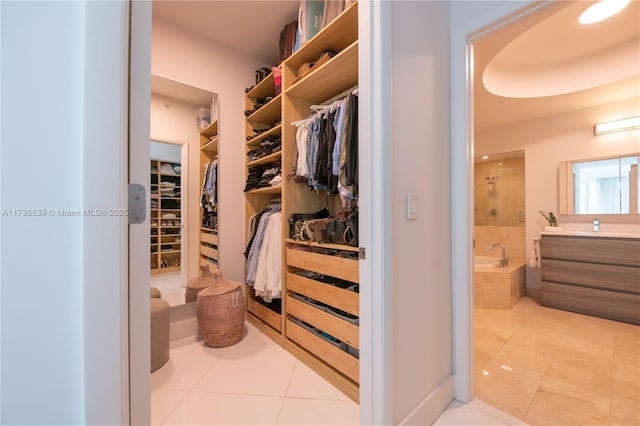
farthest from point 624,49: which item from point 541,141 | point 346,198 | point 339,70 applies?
point 346,198

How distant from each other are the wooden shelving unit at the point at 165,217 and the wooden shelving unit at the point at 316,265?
65 cm

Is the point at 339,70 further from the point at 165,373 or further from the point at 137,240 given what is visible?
the point at 165,373

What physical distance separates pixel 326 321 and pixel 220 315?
2.89 ft

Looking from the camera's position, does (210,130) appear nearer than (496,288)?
Yes

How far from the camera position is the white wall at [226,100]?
2.17m

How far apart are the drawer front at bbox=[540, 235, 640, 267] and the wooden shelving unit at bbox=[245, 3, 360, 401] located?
257 centimetres

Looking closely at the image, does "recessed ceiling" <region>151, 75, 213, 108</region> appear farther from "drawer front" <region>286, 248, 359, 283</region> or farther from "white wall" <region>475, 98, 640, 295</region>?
"white wall" <region>475, 98, 640, 295</region>

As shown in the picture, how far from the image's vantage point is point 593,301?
2570 mm

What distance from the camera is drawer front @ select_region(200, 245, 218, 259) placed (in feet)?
7.50

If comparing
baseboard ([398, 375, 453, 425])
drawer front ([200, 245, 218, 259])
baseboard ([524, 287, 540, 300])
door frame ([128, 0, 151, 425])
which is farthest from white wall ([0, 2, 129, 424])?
baseboard ([524, 287, 540, 300])

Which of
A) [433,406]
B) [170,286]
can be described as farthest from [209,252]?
[433,406]

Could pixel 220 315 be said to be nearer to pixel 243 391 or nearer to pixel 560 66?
pixel 243 391

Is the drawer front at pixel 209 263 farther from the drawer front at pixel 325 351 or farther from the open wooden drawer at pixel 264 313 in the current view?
the drawer front at pixel 325 351

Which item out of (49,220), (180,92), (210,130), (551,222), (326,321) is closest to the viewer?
(49,220)
